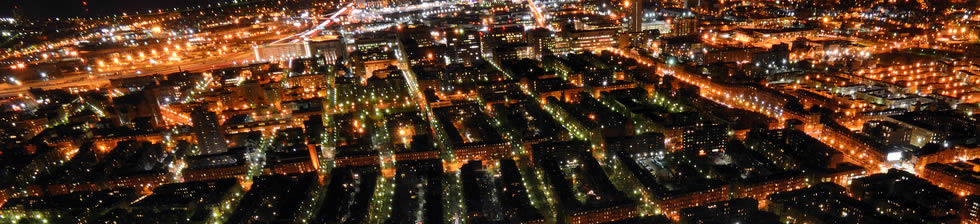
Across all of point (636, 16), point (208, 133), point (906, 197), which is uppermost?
point (636, 16)

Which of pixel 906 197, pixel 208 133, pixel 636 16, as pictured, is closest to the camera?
pixel 906 197

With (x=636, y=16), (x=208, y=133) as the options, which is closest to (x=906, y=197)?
(x=208, y=133)

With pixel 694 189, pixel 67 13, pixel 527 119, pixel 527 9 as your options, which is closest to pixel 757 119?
Answer: pixel 694 189

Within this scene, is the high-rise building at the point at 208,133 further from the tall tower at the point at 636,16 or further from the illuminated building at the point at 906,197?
the tall tower at the point at 636,16

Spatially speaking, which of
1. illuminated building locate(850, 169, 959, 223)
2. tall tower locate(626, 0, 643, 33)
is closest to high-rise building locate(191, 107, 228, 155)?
illuminated building locate(850, 169, 959, 223)

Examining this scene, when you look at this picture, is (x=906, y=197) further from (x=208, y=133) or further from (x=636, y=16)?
(x=636, y=16)

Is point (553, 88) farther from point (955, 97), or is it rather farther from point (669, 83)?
point (955, 97)

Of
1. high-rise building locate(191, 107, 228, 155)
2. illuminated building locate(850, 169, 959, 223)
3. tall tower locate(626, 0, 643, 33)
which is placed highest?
tall tower locate(626, 0, 643, 33)

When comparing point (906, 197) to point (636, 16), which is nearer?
point (906, 197)

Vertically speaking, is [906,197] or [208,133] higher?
[208,133]

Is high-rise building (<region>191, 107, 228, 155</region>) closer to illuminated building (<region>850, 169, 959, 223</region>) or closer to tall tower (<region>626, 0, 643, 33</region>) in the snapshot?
illuminated building (<region>850, 169, 959, 223</region>)
